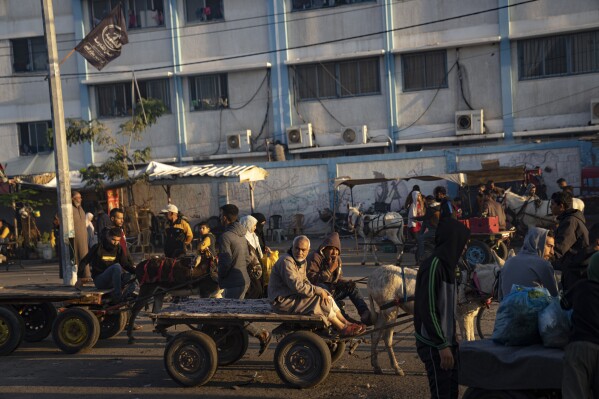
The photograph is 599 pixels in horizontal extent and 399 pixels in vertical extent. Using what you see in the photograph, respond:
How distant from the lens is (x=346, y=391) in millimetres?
8320

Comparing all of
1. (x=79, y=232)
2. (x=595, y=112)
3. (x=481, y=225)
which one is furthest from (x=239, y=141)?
(x=481, y=225)

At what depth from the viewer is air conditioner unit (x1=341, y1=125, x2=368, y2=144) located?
1135 inches

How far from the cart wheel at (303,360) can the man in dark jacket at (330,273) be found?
1.09m

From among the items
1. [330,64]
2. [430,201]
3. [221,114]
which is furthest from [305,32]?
[430,201]

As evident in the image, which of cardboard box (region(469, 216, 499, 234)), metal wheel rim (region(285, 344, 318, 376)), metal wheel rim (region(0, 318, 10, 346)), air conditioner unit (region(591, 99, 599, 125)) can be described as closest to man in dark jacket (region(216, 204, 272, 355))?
metal wheel rim (region(285, 344, 318, 376))

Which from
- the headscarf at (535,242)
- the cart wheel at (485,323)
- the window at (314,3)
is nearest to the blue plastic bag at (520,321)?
the headscarf at (535,242)

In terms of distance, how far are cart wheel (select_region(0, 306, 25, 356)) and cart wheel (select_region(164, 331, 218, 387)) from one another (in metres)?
3.15

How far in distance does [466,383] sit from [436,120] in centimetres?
2329

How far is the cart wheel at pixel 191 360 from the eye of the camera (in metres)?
8.71

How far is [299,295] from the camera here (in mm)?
8461

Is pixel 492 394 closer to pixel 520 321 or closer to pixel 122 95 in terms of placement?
pixel 520 321

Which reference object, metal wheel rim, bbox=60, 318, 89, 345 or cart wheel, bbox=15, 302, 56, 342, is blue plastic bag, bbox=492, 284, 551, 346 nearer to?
metal wheel rim, bbox=60, 318, 89, 345

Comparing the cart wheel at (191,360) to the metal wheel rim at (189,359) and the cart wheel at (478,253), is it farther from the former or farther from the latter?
the cart wheel at (478,253)

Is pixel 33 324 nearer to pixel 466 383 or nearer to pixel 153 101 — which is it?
pixel 466 383
